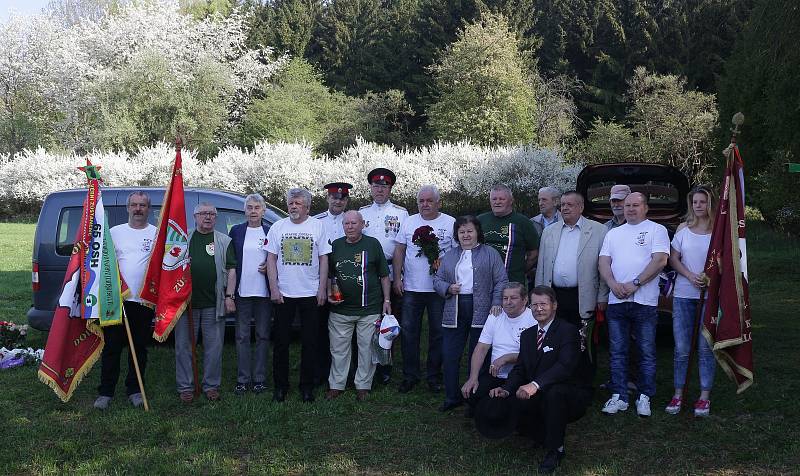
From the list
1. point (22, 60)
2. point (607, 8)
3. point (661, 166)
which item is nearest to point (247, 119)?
point (22, 60)

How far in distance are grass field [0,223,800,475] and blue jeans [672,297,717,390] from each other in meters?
0.30

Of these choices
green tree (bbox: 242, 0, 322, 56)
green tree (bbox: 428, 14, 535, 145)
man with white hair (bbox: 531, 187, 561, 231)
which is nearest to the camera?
man with white hair (bbox: 531, 187, 561, 231)

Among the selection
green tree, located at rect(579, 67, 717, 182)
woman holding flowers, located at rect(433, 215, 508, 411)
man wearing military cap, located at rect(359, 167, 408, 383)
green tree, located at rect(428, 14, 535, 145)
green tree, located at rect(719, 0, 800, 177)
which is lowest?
woman holding flowers, located at rect(433, 215, 508, 411)

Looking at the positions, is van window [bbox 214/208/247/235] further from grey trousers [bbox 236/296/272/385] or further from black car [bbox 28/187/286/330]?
grey trousers [bbox 236/296/272/385]

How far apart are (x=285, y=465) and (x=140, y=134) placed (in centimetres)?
3465

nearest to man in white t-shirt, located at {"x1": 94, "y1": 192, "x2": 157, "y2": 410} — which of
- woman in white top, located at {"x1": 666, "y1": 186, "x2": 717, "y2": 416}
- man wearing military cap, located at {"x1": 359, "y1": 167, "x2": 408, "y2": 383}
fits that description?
man wearing military cap, located at {"x1": 359, "y1": 167, "x2": 408, "y2": 383}

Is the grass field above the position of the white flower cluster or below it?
below

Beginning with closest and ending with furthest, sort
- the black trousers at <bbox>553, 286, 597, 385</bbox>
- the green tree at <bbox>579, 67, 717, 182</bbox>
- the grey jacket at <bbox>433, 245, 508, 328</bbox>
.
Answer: the grey jacket at <bbox>433, 245, 508, 328</bbox> → the black trousers at <bbox>553, 286, 597, 385</bbox> → the green tree at <bbox>579, 67, 717, 182</bbox>

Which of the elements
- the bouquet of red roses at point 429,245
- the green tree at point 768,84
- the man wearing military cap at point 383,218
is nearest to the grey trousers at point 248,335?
the man wearing military cap at point 383,218

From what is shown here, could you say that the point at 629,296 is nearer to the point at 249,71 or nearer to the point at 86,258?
the point at 86,258

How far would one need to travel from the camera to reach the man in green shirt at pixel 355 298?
270 inches

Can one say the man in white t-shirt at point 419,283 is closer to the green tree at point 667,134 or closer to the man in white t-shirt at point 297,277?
the man in white t-shirt at point 297,277

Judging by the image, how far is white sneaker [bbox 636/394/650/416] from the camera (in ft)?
20.0

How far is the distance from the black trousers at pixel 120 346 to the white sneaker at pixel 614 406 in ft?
13.0
